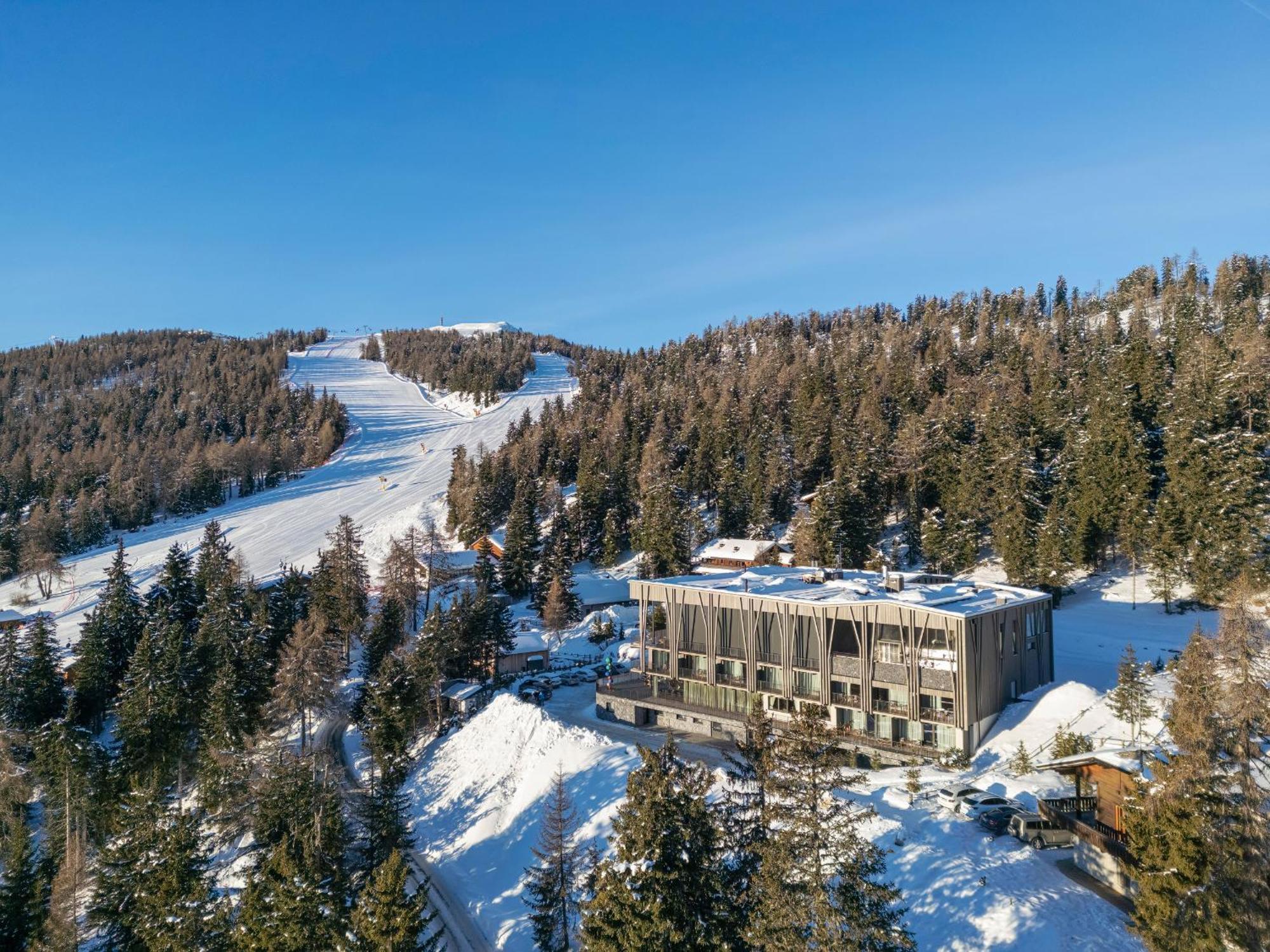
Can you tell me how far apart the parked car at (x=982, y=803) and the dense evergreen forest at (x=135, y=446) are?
101 metres

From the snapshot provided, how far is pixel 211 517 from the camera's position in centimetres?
11300

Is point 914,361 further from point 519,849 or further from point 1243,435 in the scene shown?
point 519,849

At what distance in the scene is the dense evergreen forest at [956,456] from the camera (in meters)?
55.0

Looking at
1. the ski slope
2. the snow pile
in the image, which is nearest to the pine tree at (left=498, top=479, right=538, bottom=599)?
the ski slope

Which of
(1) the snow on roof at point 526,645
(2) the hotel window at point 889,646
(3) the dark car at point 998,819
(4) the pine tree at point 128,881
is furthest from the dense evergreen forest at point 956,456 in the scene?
(4) the pine tree at point 128,881

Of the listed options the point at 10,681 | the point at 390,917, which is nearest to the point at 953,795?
the point at 390,917

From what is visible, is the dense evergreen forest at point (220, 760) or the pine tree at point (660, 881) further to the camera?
the dense evergreen forest at point (220, 760)

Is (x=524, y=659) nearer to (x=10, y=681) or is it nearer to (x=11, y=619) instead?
(x=10, y=681)

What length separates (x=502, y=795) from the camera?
36.0 metres

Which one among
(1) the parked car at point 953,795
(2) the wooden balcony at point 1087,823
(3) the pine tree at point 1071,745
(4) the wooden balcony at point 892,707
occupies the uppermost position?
(2) the wooden balcony at point 1087,823

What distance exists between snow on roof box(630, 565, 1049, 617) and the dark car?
10.3 meters

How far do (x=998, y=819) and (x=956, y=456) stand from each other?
173 ft

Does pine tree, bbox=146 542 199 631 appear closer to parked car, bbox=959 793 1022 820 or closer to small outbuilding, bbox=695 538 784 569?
small outbuilding, bbox=695 538 784 569

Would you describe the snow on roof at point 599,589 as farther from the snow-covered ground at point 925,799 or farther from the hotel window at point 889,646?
the hotel window at point 889,646
